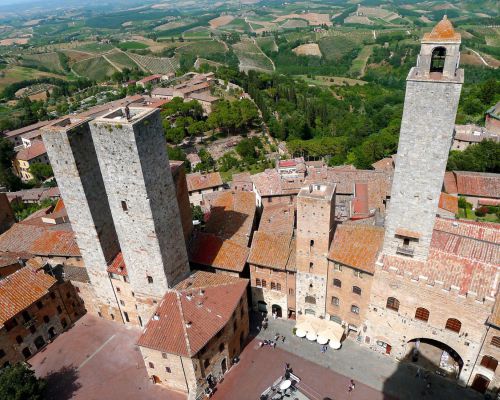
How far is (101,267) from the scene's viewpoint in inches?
1499

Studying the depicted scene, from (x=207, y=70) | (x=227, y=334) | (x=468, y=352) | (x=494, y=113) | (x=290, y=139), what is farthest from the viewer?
(x=207, y=70)

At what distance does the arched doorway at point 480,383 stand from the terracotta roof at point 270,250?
17.9 meters

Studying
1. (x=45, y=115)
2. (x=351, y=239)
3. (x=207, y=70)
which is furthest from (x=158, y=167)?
(x=207, y=70)

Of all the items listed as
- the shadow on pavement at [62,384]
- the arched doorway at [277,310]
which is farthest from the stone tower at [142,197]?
the arched doorway at [277,310]

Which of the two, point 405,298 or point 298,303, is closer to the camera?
point 405,298

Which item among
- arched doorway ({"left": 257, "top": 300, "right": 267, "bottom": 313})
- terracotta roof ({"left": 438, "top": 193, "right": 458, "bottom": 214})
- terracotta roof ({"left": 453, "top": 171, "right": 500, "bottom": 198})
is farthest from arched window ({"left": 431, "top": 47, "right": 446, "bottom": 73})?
terracotta roof ({"left": 453, "top": 171, "right": 500, "bottom": 198})

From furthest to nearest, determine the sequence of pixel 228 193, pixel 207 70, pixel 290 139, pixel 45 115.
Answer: pixel 207 70 → pixel 45 115 → pixel 290 139 → pixel 228 193

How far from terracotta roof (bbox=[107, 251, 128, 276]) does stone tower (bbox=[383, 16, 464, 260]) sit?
24.3 metres

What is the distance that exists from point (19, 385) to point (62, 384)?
631 cm

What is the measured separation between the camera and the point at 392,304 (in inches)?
1275

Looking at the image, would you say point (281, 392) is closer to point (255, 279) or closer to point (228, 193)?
point (255, 279)

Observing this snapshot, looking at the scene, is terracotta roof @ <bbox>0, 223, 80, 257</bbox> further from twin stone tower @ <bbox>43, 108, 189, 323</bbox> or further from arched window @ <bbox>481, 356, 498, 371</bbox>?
arched window @ <bbox>481, 356, 498, 371</bbox>

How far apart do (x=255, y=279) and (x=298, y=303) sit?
497 cm

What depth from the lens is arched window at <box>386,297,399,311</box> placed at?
32.1 m
